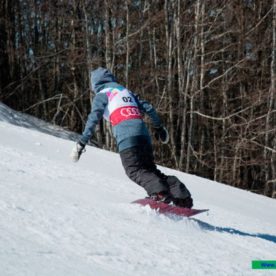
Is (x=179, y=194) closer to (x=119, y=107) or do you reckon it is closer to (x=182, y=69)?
(x=119, y=107)

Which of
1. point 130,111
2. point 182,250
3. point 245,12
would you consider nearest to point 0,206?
point 182,250

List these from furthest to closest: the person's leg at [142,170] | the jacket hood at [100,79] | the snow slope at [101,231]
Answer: the jacket hood at [100,79] → the person's leg at [142,170] → the snow slope at [101,231]

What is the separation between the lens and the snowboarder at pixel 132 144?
4039mm

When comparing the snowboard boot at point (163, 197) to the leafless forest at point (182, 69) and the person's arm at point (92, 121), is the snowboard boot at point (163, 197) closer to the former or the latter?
the person's arm at point (92, 121)

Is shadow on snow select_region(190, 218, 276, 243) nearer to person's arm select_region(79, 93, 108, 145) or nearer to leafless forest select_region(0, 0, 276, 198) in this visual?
person's arm select_region(79, 93, 108, 145)

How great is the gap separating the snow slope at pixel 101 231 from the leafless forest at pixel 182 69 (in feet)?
29.4

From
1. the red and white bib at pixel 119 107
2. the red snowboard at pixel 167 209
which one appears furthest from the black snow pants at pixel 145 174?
the red and white bib at pixel 119 107

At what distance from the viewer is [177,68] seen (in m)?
15.9

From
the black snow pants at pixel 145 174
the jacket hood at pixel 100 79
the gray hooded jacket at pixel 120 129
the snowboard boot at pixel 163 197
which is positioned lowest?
the snowboard boot at pixel 163 197

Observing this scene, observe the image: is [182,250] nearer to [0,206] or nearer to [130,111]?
[0,206]

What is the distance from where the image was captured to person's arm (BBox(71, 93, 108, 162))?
406 cm

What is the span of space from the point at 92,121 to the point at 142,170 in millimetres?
585

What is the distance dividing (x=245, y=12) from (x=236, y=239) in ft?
45.7

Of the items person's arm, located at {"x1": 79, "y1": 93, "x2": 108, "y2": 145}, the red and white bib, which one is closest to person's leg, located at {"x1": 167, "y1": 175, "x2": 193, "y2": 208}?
the red and white bib
